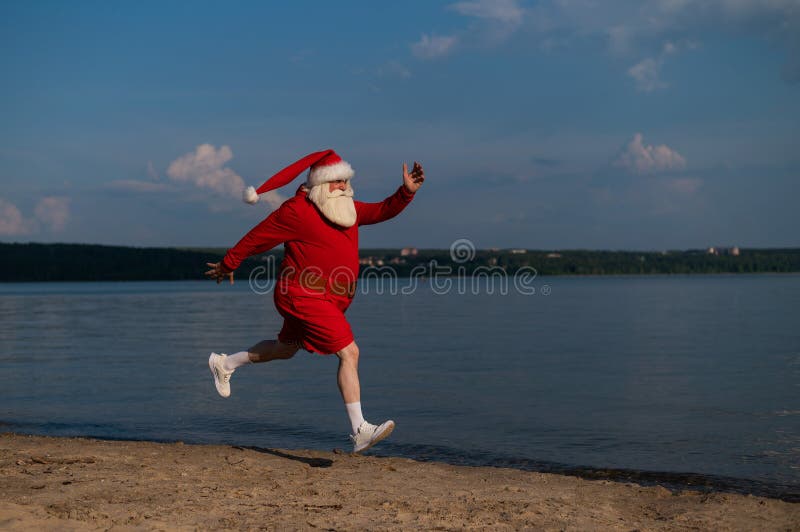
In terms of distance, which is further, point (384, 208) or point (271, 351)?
point (271, 351)

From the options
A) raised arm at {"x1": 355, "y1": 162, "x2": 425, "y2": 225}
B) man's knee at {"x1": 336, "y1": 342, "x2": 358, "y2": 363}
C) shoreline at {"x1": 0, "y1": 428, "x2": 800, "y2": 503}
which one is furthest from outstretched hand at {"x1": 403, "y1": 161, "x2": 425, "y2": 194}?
shoreline at {"x1": 0, "y1": 428, "x2": 800, "y2": 503}

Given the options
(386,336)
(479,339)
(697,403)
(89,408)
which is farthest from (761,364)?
(89,408)

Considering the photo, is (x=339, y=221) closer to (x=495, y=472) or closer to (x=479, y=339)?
(x=495, y=472)

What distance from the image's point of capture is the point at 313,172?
22.6 feet

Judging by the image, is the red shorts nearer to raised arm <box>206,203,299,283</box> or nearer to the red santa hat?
raised arm <box>206,203,299,283</box>

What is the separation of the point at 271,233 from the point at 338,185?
25.2 inches

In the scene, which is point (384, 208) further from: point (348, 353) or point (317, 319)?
point (348, 353)

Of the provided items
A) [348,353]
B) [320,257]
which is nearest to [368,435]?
[348,353]

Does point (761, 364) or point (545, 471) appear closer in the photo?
point (545, 471)

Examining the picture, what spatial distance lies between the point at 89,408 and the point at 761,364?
1199 cm

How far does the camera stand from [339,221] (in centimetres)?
671

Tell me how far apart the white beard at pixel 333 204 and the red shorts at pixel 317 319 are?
59 centimetres

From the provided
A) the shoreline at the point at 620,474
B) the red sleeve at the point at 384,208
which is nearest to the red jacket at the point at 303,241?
the red sleeve at the point at 384,208

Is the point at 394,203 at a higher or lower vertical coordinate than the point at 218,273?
higher
